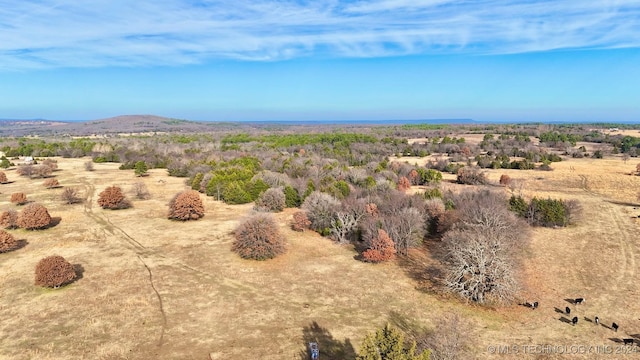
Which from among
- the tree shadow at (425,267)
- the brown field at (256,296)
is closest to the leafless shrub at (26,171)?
the brown field at (256,296)

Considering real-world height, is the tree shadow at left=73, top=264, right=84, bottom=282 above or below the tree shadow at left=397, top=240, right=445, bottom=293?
above

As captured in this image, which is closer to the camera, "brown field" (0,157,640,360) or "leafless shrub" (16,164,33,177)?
"brown field" (0,157,640,360)

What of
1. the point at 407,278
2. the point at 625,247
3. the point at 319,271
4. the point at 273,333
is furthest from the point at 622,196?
the point at 273,333

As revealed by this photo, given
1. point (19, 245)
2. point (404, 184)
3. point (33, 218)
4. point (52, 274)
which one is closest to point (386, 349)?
point (52, 274)

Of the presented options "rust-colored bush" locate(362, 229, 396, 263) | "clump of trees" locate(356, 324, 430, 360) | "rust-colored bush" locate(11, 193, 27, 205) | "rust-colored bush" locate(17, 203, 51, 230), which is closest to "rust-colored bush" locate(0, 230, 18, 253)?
"rust-colored bush" locate(17, 203, 51, 230)

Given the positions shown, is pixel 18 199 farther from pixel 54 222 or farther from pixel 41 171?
pixel 41 171

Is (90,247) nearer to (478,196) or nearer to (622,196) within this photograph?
(478,196)

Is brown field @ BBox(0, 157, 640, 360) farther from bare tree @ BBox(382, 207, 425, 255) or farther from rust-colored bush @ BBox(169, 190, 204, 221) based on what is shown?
bare tree @ BBox(382, 207, 425, 255)
